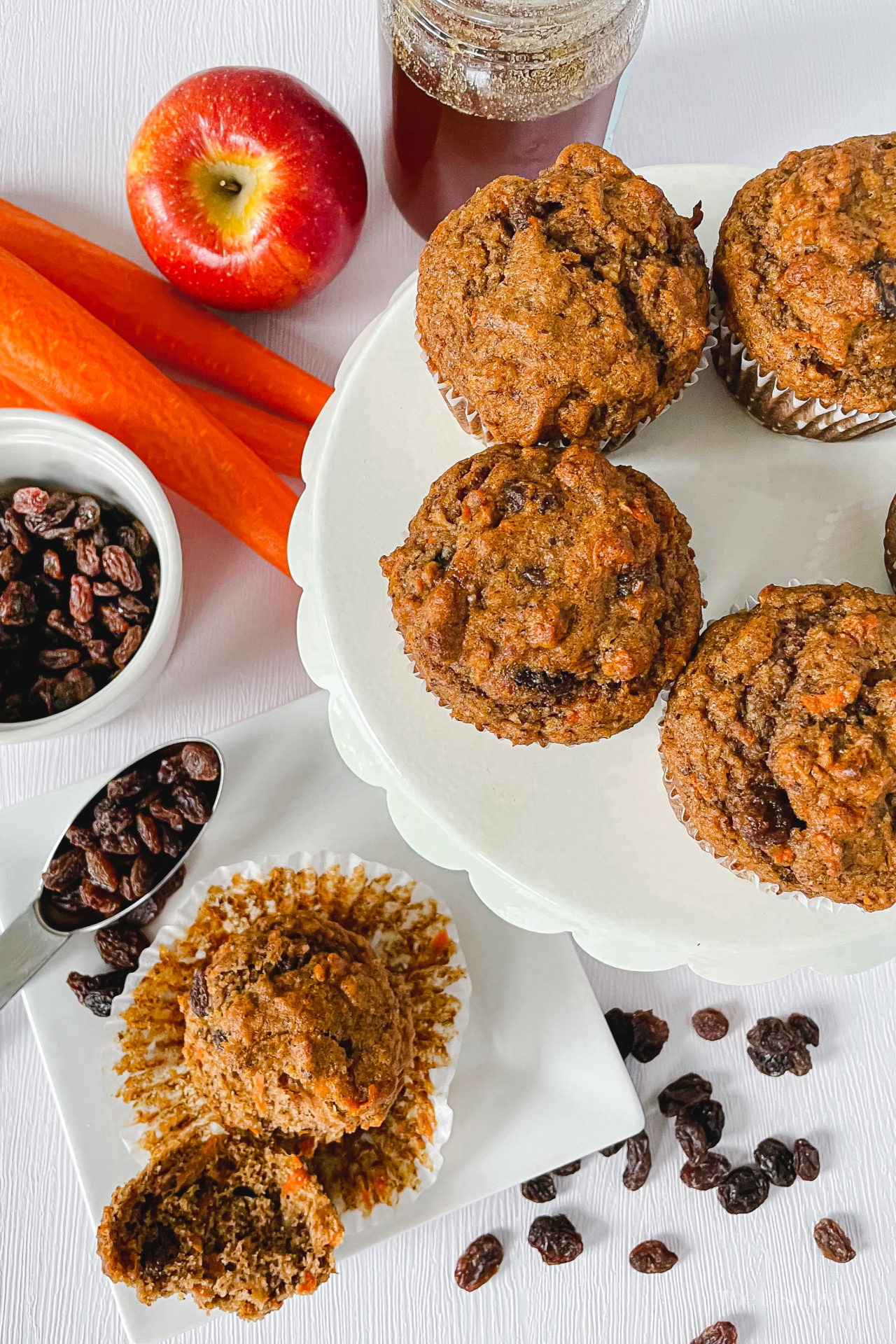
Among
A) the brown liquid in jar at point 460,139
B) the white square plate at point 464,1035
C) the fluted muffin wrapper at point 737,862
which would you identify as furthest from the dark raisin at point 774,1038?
the brown liquid in jar at point 460,139

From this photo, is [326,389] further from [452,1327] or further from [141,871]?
[452,1327]

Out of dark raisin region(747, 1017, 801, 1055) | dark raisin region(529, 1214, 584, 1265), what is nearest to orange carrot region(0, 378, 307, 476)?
dark raisin region(747, 1017, 801, 1055)

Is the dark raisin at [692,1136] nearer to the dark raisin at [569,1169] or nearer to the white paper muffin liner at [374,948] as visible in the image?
the dark raisin at [569,1169]

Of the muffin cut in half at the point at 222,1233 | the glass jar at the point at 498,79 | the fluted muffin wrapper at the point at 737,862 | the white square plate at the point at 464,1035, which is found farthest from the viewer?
the white square plate at the point at 464,1035

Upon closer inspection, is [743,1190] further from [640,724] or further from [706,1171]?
[640,724]

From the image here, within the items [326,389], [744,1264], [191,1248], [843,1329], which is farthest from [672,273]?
[843,1329]

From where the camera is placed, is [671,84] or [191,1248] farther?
[671,84]
